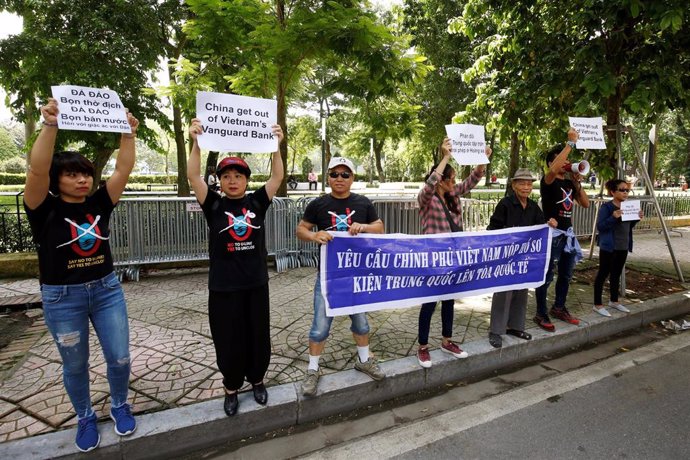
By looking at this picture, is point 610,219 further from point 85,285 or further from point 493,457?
point 85,285

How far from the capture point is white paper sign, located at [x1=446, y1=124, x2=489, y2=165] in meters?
4.13

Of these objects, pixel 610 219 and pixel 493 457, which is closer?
pixel 493 457

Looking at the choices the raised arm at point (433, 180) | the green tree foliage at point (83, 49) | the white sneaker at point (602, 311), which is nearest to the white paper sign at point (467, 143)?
the raised arm at point (433, 180)

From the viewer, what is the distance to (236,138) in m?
3.26

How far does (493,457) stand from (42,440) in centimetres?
298

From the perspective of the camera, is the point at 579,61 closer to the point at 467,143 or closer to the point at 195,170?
the point at 467,143

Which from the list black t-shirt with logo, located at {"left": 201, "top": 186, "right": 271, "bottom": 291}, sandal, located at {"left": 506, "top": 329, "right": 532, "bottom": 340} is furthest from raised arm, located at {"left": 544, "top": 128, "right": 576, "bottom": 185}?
black t-shirt with logo, located at {"left": 201, "top": 186, "right": 271, "bottom": 291}

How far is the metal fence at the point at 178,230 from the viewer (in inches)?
278

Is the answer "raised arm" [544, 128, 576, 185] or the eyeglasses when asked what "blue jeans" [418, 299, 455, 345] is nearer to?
the eyeglasses

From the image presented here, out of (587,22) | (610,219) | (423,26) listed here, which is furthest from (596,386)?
(423,26)

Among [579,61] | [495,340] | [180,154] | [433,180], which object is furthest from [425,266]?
[180,154]

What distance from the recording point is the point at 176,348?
14.3 ft

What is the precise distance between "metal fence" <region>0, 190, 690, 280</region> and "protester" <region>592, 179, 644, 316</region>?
1.08m

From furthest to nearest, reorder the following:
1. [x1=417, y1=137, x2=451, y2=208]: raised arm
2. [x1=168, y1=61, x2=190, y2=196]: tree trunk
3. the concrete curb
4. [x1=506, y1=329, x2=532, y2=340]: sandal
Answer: [x1=168, y1=61, x2=190, y2=196]: tree trunk
[x1=506, y1=329, x2=532, y2=340]: sandal
[x1=417, y1=137, x2=451, y2=208]: raised arm
the concrete curb
